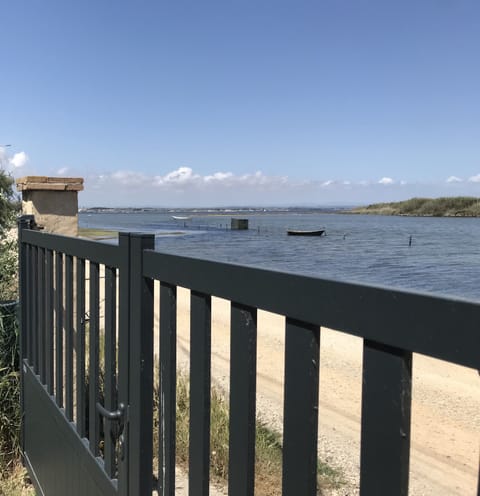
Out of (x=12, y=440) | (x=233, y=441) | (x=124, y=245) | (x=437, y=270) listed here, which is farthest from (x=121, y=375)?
(x=437, y=270)

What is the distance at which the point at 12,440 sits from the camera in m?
4.63

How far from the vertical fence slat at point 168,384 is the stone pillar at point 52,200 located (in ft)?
10.7

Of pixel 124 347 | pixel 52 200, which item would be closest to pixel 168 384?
pixel 124 347

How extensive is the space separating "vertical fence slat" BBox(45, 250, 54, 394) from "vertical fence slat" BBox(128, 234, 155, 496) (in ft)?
4.74

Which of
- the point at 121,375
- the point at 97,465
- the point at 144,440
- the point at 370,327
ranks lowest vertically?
the point at 97,465

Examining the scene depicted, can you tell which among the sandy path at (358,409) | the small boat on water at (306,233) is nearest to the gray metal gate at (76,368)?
the sandy path at (358,409)

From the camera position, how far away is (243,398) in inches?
60.4

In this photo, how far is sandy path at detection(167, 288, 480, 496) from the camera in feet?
15.7

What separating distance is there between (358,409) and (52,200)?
164 inches

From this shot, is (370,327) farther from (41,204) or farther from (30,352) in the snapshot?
(41,204)

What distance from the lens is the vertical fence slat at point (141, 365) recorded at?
7.00 feet

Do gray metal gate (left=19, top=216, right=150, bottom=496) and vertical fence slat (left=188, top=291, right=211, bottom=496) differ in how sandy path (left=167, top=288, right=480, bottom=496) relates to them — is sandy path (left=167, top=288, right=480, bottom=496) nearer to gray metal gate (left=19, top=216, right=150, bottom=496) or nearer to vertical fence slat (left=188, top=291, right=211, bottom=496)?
gray metal gate (left=19, top=216, right=150, bottom=496)

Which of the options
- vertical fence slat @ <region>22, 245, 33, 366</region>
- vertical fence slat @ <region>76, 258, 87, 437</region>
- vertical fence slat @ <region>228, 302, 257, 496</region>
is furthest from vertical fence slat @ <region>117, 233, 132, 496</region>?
vertical fence slat @ <region>22, 245, 33, 366</region>

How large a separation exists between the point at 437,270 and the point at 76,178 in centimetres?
3458
